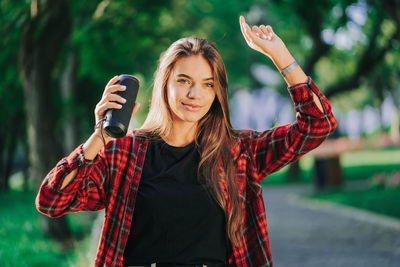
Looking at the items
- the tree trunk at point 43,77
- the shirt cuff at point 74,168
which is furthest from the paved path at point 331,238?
the shirt cuff at point 74,168

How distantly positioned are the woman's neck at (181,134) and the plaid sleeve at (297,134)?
31 centimetres

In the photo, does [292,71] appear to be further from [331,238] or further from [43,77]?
[331,238]

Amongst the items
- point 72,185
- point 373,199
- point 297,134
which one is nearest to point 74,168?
point 72,185

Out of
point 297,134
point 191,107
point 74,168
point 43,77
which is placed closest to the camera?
point 74,168

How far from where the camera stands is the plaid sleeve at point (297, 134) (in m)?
2.31

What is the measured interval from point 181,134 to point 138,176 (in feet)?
1.23

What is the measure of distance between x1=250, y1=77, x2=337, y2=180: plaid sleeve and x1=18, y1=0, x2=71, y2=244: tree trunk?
6.10 m

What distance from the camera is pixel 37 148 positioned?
853 cm

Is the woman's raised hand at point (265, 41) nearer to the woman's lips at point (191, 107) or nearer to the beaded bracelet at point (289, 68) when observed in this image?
the beaded bracelet at point (289, 68)

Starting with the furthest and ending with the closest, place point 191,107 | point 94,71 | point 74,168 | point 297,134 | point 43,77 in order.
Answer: point 94,71 → point 43,77 → point 191,107 → point 297,134 → point 74,168

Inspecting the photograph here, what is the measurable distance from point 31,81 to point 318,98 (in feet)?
22.4

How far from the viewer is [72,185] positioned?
2.13m

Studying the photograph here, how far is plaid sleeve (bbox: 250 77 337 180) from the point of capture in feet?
7.57

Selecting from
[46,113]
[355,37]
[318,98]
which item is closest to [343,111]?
[355,37]
